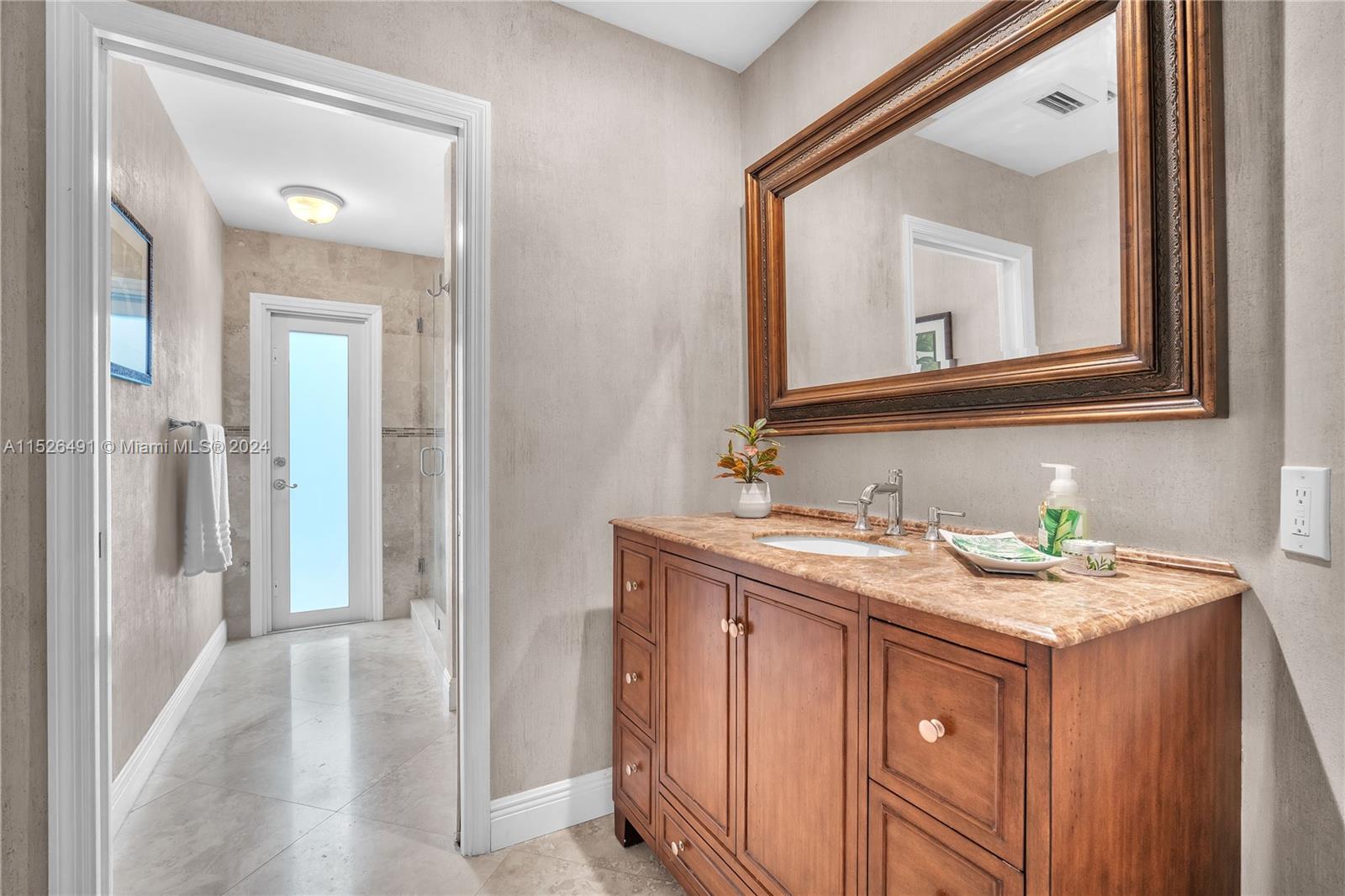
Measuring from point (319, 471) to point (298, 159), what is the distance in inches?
79.4

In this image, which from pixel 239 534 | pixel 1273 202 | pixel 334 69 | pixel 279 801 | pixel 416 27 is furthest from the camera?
pixel 239 534

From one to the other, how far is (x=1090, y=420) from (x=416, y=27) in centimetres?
197

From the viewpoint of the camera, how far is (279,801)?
199 centimetres

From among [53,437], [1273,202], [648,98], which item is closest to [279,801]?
[53,437]

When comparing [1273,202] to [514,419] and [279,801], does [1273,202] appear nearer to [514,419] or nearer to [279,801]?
[514,419]

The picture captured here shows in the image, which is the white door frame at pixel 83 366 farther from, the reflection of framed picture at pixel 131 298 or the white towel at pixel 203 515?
the white towel at pixel 203 515

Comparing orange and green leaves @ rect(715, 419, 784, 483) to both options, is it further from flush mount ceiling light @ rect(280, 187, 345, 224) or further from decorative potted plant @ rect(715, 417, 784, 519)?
flush mount ceiling light @ rect(280, 187, 345, 224)

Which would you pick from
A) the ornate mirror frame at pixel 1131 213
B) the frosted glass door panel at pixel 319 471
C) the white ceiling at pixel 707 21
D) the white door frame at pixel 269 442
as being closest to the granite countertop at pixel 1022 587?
the ornate mirror frame at pixel 1131 213

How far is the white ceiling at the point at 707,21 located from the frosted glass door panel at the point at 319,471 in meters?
3.01

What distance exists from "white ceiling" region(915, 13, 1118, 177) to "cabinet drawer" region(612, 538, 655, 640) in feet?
4.17

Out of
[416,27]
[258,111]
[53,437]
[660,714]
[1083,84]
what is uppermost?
[258,111]

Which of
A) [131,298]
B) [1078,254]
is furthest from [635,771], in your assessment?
[131,298]

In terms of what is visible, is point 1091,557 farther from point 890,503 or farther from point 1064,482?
point 890,503

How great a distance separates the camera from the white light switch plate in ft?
2.85
